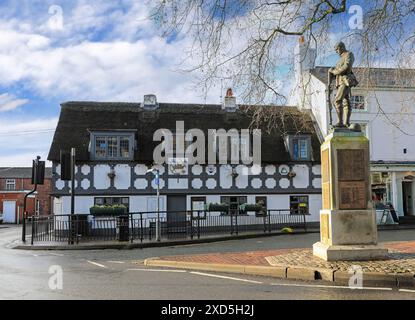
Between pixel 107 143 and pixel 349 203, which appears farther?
pixel 107 143

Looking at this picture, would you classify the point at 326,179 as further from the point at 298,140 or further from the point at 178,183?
the point at 298,140

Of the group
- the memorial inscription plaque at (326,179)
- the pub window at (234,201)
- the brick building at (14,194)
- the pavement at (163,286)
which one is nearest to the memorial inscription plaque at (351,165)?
the memorial inscription plaque at (326,179)

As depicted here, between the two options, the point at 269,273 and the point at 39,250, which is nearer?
the point at 269,273

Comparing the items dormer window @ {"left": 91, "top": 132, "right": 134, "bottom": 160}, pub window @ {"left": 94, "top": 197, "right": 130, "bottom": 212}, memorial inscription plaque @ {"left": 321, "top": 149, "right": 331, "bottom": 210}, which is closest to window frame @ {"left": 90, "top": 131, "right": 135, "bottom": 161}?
dormer window @ {"left": 91, "top": 132, "right": 134, "bottom": 160}

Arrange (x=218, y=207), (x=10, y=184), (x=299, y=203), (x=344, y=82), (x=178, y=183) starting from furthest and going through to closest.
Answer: (x=10, y=184), (x=299, y=203), (x=178, y=183), (x=218, y=207), (x=344, y=82)

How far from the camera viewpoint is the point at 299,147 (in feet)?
99.1

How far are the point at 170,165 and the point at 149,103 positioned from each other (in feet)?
16.5

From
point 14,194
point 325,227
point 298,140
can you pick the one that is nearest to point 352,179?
point 325,227

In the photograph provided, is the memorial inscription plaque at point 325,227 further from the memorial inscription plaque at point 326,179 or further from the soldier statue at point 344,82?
the soldier statue at point 344,82

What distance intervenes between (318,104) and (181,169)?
10467 millimetres

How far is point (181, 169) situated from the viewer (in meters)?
28.9

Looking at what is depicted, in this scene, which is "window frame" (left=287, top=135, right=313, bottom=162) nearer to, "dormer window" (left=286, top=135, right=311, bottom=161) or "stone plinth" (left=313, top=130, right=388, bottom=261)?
"dormer window" (left=286, top=135, right=311, bottom=161)
